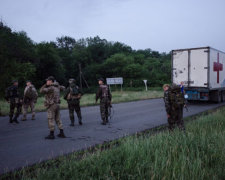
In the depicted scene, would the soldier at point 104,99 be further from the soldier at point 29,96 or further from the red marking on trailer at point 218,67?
the red marking on trailer at point 218,67

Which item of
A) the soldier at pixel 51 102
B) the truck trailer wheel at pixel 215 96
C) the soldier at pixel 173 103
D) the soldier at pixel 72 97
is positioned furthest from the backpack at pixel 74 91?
the truck trailer wheel at pixel 215 96

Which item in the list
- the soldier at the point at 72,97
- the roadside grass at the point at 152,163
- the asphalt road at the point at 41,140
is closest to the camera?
the roadside grass at the point at 152,163

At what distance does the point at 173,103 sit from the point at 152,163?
328cm

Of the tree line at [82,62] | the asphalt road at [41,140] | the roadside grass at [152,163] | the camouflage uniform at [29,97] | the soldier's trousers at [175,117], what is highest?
the tree line at [82,62]

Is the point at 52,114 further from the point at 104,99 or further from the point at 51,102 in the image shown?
the point at 104,99

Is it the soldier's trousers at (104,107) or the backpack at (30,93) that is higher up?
the backpack at (30,93)

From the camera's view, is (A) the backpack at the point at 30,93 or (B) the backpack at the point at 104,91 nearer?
(B) the backpack at the point at 104,91

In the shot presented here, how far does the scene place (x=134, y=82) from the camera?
64.9 metres

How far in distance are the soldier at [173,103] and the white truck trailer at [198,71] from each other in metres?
9.65

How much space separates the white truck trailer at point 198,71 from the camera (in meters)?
15.4

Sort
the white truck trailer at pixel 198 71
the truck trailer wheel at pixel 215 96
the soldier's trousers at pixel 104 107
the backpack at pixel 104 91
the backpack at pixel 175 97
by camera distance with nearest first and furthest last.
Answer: the backpack at pixel 175 97 → the soldier's trousers at pixel 104 107 → the backpack at pixel 104 91 → the white truck trailer at pixel 198 71 → the truck trailer wheel at pixel 215 96

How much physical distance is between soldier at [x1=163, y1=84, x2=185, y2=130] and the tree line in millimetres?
38182

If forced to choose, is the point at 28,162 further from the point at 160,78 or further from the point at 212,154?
the point at 160,78

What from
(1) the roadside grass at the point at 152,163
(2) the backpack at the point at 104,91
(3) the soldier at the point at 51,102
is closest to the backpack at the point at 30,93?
(2) the backpack at the point at 104,91
